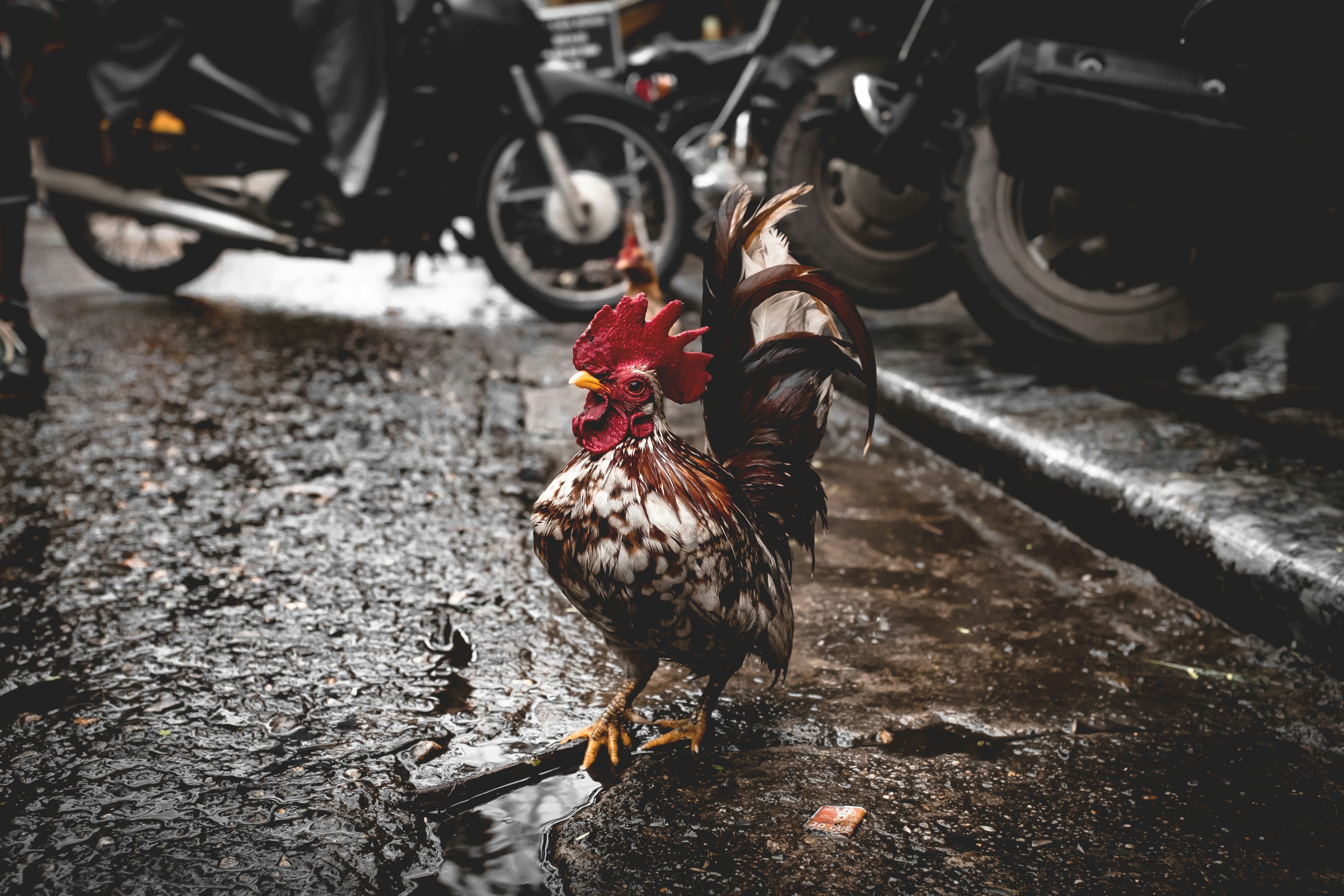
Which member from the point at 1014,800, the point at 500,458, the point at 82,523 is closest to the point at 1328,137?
the point at 1014,800

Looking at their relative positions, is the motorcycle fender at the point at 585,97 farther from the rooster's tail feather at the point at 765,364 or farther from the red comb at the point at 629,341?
the red comb at the point at 629,341

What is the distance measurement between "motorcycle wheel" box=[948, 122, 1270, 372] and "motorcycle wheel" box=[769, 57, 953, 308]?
31.6 inches

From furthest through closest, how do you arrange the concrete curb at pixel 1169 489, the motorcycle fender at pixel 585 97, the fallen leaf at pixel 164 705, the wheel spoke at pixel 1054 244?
the motorcycle fender at pixel 585 97 → the wheel spoke at pixel 1054 244 → the concrete curb at pixel 1169 489 → the fallen leaf at pixel 164 705

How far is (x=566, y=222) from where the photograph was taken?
17.0 ft

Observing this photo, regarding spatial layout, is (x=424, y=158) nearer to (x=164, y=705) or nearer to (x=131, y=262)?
(x=131, y=262)

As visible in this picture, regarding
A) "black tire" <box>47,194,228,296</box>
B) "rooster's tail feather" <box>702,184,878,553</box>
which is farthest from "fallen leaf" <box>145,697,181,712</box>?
"black tire" <box>47,194,228,296</box>

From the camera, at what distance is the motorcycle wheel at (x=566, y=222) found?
17.0ft

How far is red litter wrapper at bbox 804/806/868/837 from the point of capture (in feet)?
4.80

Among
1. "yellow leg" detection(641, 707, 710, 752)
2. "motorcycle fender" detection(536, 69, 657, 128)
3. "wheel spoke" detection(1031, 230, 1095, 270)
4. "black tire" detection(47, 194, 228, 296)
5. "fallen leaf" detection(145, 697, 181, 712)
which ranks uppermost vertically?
"motorcycle fender" detection(536, 69, 657, 128)

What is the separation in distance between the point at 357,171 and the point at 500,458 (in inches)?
97.6

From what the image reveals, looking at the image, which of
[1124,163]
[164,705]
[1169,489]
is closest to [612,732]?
[164,705]

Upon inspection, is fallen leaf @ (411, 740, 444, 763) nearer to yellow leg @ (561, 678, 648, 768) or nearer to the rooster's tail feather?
yellow leg @ (561, 678, 648, 768)

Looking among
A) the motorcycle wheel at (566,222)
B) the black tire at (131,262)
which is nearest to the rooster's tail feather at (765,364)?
the motorcycle wheel at (566,222)

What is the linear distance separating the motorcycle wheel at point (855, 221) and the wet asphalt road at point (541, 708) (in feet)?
5.08
